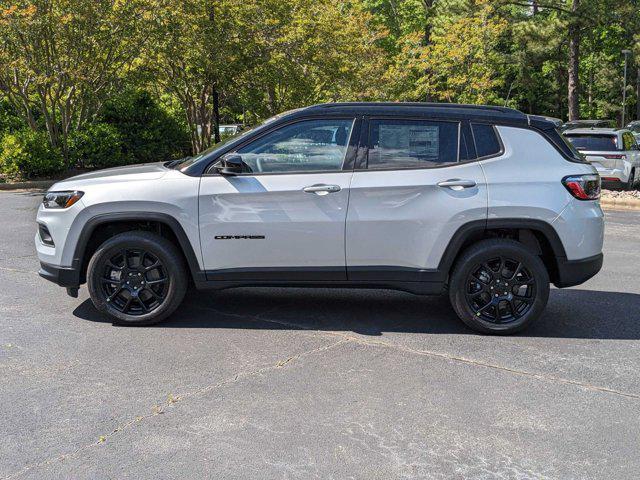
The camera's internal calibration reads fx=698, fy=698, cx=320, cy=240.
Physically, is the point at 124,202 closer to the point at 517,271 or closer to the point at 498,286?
the point at 498,286

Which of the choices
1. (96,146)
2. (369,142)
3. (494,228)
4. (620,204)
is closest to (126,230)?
(369,142)

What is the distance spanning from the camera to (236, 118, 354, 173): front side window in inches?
218

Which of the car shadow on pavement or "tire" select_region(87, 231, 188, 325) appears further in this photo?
the car shadow on pavement

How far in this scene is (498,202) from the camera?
17.6 ft

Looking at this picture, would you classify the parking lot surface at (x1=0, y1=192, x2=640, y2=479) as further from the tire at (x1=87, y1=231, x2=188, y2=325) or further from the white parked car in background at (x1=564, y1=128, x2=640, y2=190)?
the white parked car in background at (x1=564, y1=128, x2=640, y2=190)

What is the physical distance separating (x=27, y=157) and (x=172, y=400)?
1574 centimetres

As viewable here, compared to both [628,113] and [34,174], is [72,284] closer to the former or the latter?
[34,174]

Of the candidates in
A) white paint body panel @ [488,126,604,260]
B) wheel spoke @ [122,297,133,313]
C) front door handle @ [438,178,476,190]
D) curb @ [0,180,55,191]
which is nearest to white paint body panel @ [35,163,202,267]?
wheel spoke @ [122,297,133,313]

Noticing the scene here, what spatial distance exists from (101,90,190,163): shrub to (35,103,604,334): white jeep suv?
1688cm

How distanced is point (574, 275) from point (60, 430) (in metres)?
3.88

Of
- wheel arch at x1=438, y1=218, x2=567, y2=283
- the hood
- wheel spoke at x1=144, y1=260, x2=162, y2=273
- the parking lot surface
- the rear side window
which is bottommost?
the parking lot surface

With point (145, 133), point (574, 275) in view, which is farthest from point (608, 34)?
point (574, 275)

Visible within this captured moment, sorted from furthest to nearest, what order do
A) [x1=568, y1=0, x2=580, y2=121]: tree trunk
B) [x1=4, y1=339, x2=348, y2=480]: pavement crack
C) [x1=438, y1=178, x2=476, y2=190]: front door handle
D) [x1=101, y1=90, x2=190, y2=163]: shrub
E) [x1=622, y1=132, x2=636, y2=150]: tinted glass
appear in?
[x1=568, y1=0, x2=580, y2=121]: tree trunk → [x1=101, y1=90, x2=190, y2=163]: shrub → [x1=622, y1=132, x2=636, y2=150]: tinted glass → [x1=438, y1=178, x2=476, y2=190]: front door handle → [x1=4, y1=339, x2=348, y2=480]: pavement crack

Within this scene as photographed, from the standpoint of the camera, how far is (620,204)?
1548cm
